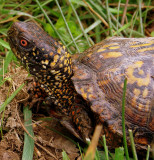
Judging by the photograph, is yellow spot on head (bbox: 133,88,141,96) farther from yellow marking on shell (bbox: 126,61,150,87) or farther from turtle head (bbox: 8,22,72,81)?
turtle head (bbox: 8,22,72,81)

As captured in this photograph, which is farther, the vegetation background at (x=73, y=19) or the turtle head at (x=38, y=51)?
the vegetation background at (x=73, y=19)

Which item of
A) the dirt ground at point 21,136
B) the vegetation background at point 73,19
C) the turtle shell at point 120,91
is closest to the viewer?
the turtle shell at point 120,91

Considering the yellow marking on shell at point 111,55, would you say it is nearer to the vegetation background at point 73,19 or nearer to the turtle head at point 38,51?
the turtle head at point 38,51

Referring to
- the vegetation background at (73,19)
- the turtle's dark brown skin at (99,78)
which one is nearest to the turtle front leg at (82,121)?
the turtle's dark brown skin at (99,78)

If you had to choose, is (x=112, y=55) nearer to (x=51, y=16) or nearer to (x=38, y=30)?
(x=38, y=30)

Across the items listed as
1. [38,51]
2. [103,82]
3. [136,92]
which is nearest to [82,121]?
[103,82]

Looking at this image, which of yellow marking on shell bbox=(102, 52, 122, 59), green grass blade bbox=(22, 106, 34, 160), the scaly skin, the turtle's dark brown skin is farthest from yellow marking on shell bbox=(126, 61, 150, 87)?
→ green grass blade bbox=(22, 106, 34, 160)

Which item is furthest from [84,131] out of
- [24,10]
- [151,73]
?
[24,10]
